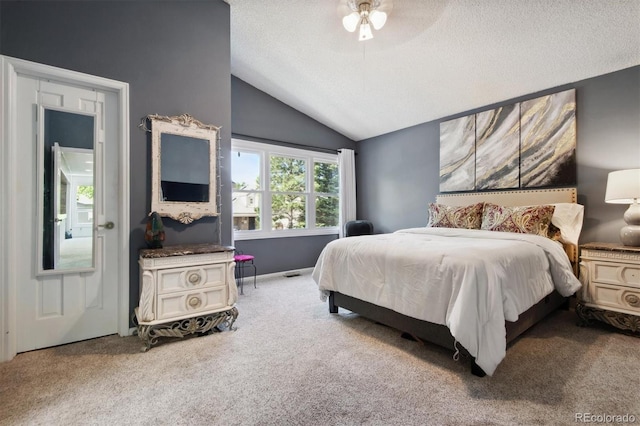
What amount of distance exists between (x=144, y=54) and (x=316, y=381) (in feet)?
9.57

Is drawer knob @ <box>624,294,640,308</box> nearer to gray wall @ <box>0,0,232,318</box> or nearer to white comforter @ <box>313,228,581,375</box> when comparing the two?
white comforter @ <box>313,228,581,375</box>

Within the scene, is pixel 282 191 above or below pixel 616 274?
above

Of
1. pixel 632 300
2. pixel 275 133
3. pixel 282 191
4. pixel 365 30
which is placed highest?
pixel 365 30

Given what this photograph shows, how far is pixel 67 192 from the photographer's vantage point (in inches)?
88.8

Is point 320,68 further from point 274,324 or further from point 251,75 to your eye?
point 274,324

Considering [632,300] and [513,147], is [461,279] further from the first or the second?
[513,147]

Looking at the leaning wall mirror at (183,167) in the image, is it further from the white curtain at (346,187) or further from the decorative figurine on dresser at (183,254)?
the white curtain at (346,187)

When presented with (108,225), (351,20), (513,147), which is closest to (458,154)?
(513,147)

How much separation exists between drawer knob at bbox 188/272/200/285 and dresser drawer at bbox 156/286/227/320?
85mm

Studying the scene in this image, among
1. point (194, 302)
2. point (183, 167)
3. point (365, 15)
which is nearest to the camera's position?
point (194, 302)

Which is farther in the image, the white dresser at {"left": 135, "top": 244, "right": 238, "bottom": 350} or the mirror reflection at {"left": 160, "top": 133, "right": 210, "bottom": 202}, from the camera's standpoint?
the mirror reflection at {"left": 160, "top": 133, "right": 210, "bottom": 202}

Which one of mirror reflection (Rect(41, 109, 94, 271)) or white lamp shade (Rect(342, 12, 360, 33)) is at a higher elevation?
white lamp shade (Rect(342, 12, 360, 33))

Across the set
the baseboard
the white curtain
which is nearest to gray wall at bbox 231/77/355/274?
the baseboard

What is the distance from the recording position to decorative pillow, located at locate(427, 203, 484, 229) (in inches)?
135
